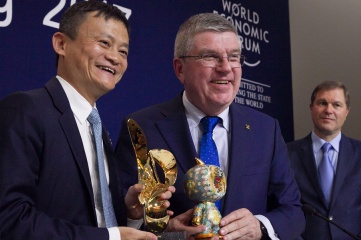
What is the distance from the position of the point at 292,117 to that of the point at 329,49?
765 mm

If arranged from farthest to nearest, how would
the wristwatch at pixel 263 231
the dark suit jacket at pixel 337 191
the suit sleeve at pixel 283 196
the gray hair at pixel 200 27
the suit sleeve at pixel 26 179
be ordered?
the dark suit jacket at pixel 337 191
the gray hair at pixel 200 27
the suit sleeve at pixel 283 196
the wristwatch at pixel 263 231
the suit sleeve at pixel 26 179

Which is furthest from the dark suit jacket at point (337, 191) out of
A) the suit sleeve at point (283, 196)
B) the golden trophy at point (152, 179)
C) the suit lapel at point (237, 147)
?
the golden trophy at point (152, 179)

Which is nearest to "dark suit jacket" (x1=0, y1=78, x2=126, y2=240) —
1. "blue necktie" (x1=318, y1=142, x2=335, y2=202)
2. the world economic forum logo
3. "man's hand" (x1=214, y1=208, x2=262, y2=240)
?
"man's hand" (x1=214, y1=208, x2=262, y2=240)

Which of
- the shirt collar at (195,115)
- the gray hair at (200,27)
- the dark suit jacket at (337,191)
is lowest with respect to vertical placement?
the dark suit jacket at (337,191)

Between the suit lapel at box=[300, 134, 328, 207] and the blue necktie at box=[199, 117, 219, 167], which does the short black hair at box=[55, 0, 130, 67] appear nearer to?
the blue necktie at box=[199, 117, 219, 167]

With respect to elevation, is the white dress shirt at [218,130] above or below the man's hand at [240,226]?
above

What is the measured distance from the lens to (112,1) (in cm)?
320

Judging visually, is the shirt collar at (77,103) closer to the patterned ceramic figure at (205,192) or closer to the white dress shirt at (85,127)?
the white dress shirt at (85,127)

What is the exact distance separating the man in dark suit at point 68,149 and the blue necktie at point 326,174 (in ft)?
5.94

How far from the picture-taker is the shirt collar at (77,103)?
1598 millimetres

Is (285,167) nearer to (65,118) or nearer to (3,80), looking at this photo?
(65,118)

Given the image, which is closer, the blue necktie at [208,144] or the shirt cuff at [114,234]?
the shirt cuff at [114,234]

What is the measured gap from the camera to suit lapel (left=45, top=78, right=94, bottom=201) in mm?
1486

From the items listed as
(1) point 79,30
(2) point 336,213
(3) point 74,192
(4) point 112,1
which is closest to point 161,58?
(4) point 112,1
